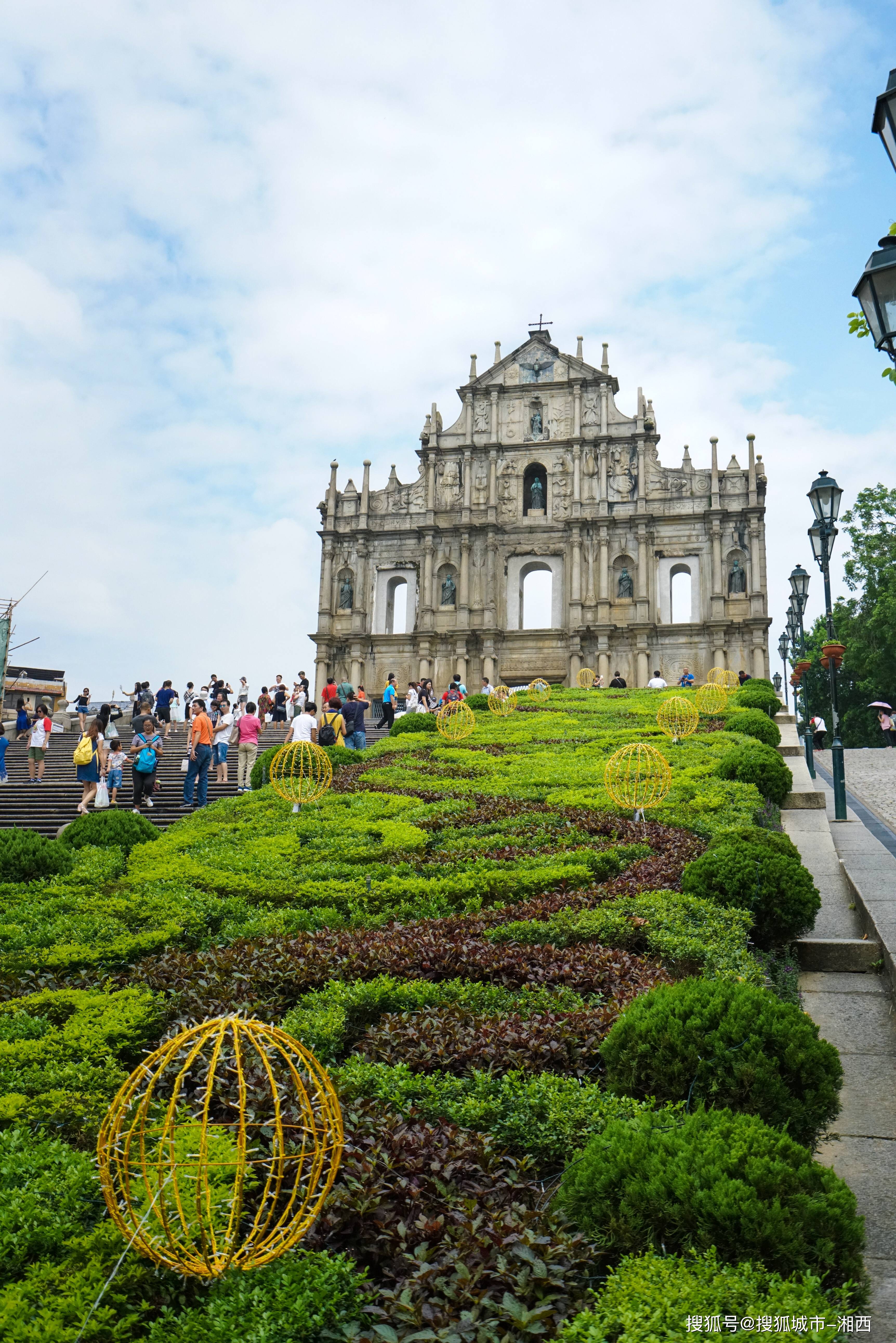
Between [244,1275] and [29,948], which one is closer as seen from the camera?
[244,1275]

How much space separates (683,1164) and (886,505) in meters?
42.1

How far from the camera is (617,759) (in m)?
11.3

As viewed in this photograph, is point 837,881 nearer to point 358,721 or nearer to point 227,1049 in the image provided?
point 227,1049

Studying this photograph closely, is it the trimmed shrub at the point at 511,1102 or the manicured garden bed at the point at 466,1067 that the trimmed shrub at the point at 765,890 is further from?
the trimmed shrub at the point at 511,1102

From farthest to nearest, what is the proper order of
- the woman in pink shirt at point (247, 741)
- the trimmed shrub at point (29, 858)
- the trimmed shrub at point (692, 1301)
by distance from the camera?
1. the woman in pink shirt at point (247, 741)
2. the trimmed shrub at point (29, 858)
3. the trimmed shrub at point (692, 1301)

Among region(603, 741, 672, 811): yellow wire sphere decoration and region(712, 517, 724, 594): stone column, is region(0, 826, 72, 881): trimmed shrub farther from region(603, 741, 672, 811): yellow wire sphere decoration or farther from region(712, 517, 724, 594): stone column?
region(712, 517, 724, 594): stone column

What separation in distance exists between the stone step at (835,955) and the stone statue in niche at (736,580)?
34.2 metres

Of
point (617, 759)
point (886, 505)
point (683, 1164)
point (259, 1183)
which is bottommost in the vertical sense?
point (259, 1183)

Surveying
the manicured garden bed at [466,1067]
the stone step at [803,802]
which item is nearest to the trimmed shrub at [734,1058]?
the manicured garden bed at [466,1067]

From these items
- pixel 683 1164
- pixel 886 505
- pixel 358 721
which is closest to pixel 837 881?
pixel 683 1164

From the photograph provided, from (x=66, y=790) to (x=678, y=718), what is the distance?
1102cm

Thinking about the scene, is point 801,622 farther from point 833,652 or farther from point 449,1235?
point 449,1235

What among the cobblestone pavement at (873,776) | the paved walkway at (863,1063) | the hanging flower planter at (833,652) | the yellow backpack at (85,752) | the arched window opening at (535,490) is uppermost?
A: the arched window opening at (535,490)

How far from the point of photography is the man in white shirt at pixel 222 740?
1812 centimetres
